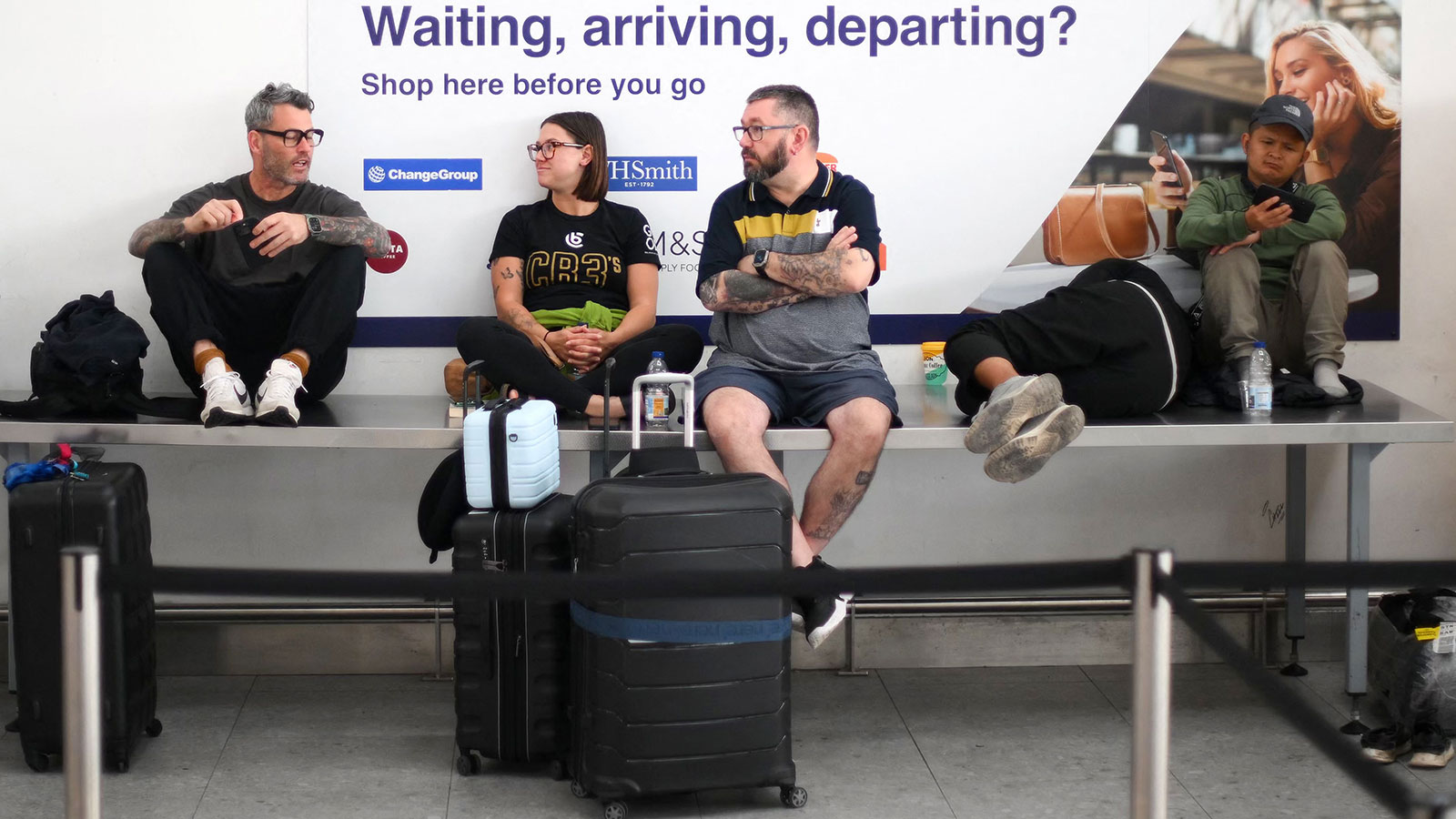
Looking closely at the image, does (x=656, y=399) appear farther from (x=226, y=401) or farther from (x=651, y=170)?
(x=226, y=401)

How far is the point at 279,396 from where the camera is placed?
3199 millimetres

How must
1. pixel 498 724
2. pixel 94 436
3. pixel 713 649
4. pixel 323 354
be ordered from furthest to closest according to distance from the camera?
pixel 323 354 → pixel 94 436 → pixel 498 724 → pixel 713 649

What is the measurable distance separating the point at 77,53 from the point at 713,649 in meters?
2.36

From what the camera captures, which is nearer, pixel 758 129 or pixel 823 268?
pixel 823 268

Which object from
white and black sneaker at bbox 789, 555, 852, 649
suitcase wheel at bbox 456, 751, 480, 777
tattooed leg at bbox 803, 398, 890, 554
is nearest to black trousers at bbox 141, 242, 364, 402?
suitcase wheel at bbox 456, 751, 480, 777

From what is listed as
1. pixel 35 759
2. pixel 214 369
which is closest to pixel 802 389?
pixel 214 369

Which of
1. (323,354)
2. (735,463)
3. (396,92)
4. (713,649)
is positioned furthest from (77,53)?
Answer: (713,649)

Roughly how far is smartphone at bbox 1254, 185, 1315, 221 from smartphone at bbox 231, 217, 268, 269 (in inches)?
99.9

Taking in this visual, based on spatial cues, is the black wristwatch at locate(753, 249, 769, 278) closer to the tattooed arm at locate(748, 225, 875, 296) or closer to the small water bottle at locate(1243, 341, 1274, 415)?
the tattooed arm at locate(748, 225, 875, 296)

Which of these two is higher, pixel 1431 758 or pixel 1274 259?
pixel 1274 259

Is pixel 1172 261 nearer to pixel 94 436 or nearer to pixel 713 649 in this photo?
pixel 713 649

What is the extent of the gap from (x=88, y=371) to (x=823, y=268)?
171cm

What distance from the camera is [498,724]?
118 inches

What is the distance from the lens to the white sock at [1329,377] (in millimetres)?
3542
